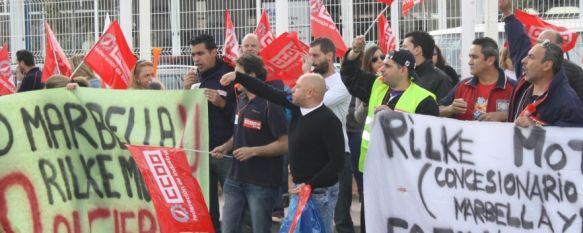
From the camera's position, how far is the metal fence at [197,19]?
44.0 feet

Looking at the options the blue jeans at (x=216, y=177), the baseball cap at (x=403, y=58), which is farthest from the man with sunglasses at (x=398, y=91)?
the blue jeans at (x=216, y=177)

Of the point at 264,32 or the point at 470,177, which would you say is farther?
the point at 264,32

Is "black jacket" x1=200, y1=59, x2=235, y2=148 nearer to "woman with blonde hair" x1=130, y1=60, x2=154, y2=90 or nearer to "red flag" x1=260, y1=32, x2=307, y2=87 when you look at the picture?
"woman with blonde hair" x1=130, y1=60, x2=154, y2=90

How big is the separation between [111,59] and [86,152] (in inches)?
87.4

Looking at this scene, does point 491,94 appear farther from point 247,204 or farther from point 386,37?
point 386,37

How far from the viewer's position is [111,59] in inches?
420

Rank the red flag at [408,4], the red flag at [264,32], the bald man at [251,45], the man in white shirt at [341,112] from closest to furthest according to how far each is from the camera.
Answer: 1. the man in white shirt at [341,112]
2. the bald man at [251,45]
3. the red flag at [408,4]
4. the red flag at [264,32]

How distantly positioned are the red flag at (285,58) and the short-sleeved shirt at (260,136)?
112 inches

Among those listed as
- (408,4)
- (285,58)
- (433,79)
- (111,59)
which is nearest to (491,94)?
(433,79)

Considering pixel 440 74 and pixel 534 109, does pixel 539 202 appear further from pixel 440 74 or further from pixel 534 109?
pixel 440 74

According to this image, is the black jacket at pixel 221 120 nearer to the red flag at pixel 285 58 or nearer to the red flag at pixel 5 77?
the red flag at pixel 285 58

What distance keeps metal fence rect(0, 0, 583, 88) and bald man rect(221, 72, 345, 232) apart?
5404mm

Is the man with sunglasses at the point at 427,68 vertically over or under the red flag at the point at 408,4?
under

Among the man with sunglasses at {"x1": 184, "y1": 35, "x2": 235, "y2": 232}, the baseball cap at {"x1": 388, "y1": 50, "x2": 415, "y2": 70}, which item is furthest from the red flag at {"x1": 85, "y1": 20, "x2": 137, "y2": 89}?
the baseball cap at {"x1": 388, "y1": 50, "x2": 415, "y2": 70}
